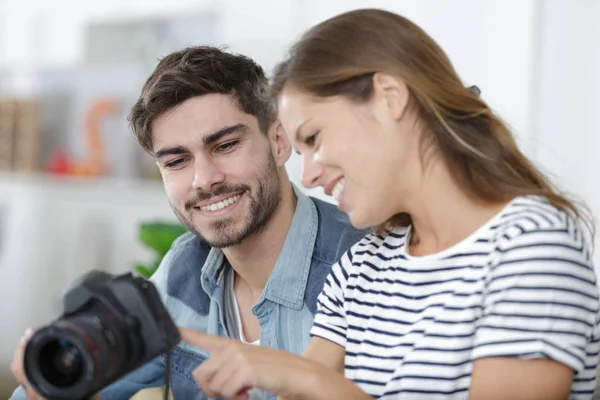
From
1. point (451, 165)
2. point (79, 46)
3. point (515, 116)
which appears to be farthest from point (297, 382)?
point (79, 46)

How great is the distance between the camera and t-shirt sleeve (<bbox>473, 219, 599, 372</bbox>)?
38.0 inches

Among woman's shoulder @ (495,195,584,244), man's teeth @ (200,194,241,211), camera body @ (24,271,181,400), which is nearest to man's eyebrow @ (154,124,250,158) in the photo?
man's teeth @ (200,194,241,211)

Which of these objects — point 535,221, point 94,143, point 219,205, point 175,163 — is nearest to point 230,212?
point 219,205

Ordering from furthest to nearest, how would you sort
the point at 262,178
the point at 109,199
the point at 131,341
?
1. the point at 109,199
2. the point at 262,178
3. the point at 131,341

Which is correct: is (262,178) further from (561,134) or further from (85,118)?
(85,118)

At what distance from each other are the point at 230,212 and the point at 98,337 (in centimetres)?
56

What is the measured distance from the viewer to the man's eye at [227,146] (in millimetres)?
1514

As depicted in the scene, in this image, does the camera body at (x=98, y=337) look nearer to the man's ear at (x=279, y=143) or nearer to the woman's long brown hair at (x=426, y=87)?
the woman's long brown hair at (x=426, y=87)

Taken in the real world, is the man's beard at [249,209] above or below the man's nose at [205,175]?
below

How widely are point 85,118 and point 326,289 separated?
2861 mm

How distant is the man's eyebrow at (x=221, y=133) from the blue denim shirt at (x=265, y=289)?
0.19m

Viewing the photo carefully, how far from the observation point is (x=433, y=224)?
3.66ft

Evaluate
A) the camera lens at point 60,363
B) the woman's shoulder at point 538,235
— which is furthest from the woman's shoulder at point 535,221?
the camera lens at point 60,363

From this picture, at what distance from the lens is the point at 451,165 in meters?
1.08
